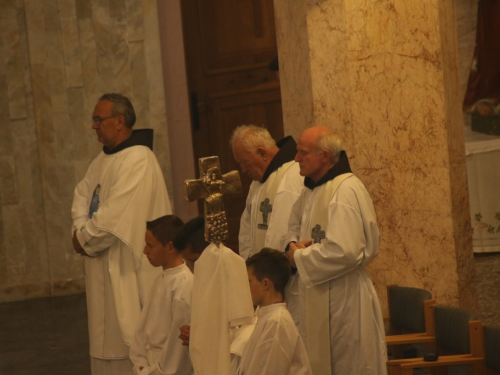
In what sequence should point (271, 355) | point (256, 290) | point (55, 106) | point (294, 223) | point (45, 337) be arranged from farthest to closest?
1. point (55, 106)
2. point (45, 337)
3. point (294, 223)
4. point (256, 290)
5. point (271, 355)

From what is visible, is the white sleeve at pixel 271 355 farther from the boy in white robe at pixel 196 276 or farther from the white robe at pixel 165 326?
the white robe at pixel 165 326

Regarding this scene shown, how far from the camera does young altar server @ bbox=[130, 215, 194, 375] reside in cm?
531

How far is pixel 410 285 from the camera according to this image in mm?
7332

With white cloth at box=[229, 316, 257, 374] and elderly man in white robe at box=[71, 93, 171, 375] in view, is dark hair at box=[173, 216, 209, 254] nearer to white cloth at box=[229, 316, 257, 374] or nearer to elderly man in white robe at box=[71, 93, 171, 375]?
white cloth at box=[229, 316, 257, 374]

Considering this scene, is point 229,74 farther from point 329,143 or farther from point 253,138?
point 329,143

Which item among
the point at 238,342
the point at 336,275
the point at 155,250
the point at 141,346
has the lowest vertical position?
the point at 141,346

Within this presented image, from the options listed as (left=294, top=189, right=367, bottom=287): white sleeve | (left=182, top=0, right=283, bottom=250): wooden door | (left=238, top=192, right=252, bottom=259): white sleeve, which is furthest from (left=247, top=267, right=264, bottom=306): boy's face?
(left=182, top=0, right=283, bottom=250): wooden door

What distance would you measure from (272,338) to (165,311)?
1185 mm

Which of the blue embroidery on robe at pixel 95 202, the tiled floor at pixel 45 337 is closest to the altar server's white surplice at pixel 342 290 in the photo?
the blue embroidery on robe at pixel 95 202

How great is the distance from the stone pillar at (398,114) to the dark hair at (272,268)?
2408 mm

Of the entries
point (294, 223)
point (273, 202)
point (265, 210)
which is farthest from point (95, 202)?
point (294, 223)

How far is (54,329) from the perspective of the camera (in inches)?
378

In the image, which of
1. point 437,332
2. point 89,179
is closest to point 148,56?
point 89,179

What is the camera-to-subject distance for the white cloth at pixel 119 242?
6.82 m
